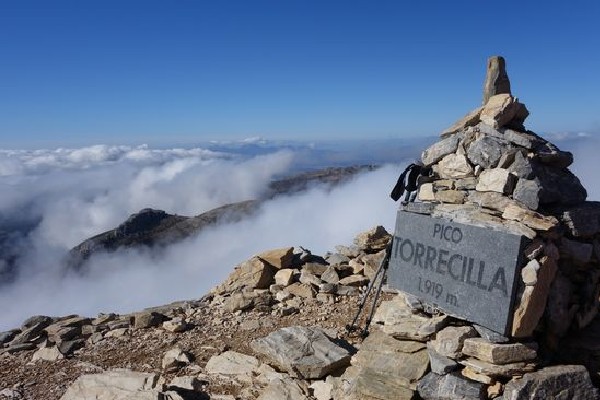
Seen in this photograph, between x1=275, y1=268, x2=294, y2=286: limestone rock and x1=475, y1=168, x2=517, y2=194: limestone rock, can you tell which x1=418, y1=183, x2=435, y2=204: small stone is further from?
x1=275, y1=268, x2=294, y2=286: limestone rock

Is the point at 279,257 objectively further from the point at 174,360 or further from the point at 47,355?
the point at 47,355

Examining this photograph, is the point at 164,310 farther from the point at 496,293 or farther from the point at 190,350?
the point at 496,293

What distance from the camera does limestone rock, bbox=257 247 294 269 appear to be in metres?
14.6

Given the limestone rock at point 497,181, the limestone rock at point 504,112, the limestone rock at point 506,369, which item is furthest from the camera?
the limestone rock at point 504,112

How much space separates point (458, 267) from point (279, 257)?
8.36 metres

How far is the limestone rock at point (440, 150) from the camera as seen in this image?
7.80 meters

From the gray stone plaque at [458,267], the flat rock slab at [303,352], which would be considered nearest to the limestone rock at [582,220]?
the gray stone plaque at [458,267]

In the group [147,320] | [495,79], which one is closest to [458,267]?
[495,79]

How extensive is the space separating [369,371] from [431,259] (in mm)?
1982

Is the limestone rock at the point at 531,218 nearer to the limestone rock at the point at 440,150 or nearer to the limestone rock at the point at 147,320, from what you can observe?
the limestone rock at the point at 440,150

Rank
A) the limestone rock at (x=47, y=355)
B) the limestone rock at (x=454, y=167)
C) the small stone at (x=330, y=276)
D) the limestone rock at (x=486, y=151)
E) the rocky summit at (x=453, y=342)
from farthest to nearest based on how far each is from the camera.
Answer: the small stone at (x=330, y=276)
the limestone rock at (x=47, y=355)
the limestone rock at (x=454, y=167)
the limestone rock at (x=486, y=151)
the rocky summit at (x=453, y=342)

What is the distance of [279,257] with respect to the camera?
48.2ft

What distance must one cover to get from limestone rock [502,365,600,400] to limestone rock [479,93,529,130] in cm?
360

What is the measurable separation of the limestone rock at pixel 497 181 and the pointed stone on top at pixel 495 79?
179 centimetres
